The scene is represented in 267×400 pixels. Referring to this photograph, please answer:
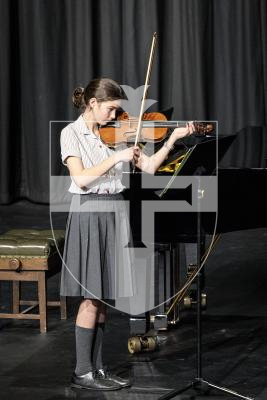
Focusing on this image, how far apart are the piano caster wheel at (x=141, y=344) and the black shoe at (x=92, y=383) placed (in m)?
0.44

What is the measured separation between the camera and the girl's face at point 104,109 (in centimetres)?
376

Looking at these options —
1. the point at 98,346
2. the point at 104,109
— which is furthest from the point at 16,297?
the point at 104,109

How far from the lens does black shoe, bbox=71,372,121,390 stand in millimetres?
3934

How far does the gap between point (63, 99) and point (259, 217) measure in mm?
4661

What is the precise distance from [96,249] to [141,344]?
0.76 meters

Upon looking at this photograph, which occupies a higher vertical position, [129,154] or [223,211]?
[129,154]

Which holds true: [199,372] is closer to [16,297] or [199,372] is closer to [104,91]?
[104,91]

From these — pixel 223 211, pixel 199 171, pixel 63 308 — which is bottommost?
pixel 63 308

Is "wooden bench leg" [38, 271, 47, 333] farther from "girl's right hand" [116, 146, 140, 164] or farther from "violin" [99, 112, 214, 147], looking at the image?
"girl's right hand" [116, 146, 140, 164]

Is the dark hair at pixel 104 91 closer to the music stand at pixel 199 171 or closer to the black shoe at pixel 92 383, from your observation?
the music stand at pixel 199 171

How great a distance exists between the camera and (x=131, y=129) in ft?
13.4

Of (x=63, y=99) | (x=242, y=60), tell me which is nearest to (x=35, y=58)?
(x=63, y=99)

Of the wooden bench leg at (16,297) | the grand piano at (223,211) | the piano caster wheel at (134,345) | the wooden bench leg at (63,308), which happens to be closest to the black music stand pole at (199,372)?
the grand piano at (223,211)

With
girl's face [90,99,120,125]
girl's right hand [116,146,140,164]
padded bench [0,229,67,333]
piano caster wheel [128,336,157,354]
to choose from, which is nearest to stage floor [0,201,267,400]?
piano caster wheel [128,336,157,354]
